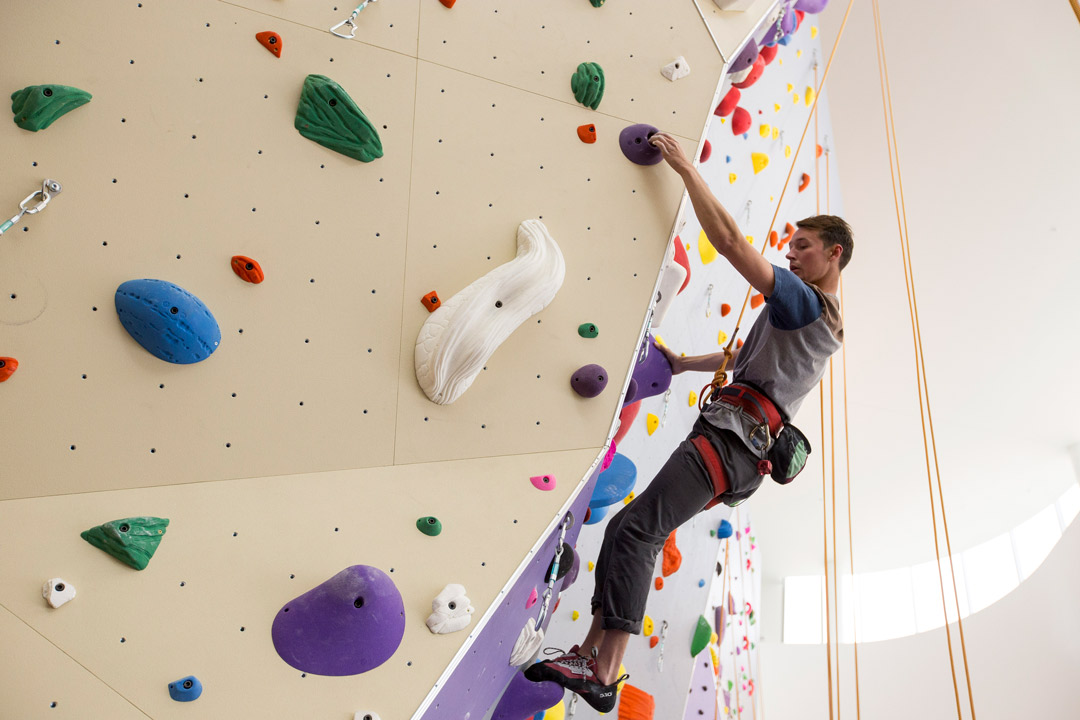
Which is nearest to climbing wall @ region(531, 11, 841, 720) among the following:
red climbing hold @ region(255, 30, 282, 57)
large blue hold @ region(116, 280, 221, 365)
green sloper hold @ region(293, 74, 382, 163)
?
green sloper hold @ region(293, 74, 382, 163)

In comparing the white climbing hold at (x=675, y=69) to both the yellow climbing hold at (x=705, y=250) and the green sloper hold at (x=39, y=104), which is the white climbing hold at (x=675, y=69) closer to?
the yellow climbing hold at (x=705, y=250)

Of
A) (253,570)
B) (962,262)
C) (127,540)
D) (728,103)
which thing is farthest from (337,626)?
(962,262)

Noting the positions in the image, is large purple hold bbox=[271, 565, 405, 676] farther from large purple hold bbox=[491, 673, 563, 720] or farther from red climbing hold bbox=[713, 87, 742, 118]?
red climbing hold bbox=[713, 87, 742, 118]

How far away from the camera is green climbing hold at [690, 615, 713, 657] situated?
3.62 metres

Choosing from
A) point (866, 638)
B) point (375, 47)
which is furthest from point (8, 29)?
point (866, 638)

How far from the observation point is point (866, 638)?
19.0 feet

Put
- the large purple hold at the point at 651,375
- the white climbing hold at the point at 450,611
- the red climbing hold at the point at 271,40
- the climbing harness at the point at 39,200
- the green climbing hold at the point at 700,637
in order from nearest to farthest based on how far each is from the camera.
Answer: the climbing harness at the point at 39,200
the white climbing hold at the point at 450,611
the red climbing hold at the point at 271,40
the large purple hold at the point at 651,375
the green climbing hold at the point at 700,637

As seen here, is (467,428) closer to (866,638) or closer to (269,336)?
(269,336)

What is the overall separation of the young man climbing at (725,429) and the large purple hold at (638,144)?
25 millimetres

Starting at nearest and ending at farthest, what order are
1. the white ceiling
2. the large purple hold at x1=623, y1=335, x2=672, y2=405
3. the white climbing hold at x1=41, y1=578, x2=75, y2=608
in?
the white climbing hold at x1=41, y1=578, x2=75, y2=608
the large purple hold at x1=623, y1=335, x2=672, y2=405
the white ceiling

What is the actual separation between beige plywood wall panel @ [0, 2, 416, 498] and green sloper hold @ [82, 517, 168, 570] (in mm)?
88

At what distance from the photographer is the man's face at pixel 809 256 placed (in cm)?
214

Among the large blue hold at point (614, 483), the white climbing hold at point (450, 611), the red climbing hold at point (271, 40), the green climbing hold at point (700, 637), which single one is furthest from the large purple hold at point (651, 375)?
the green climbing hold at point (700, 637)

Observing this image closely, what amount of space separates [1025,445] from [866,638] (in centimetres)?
191
